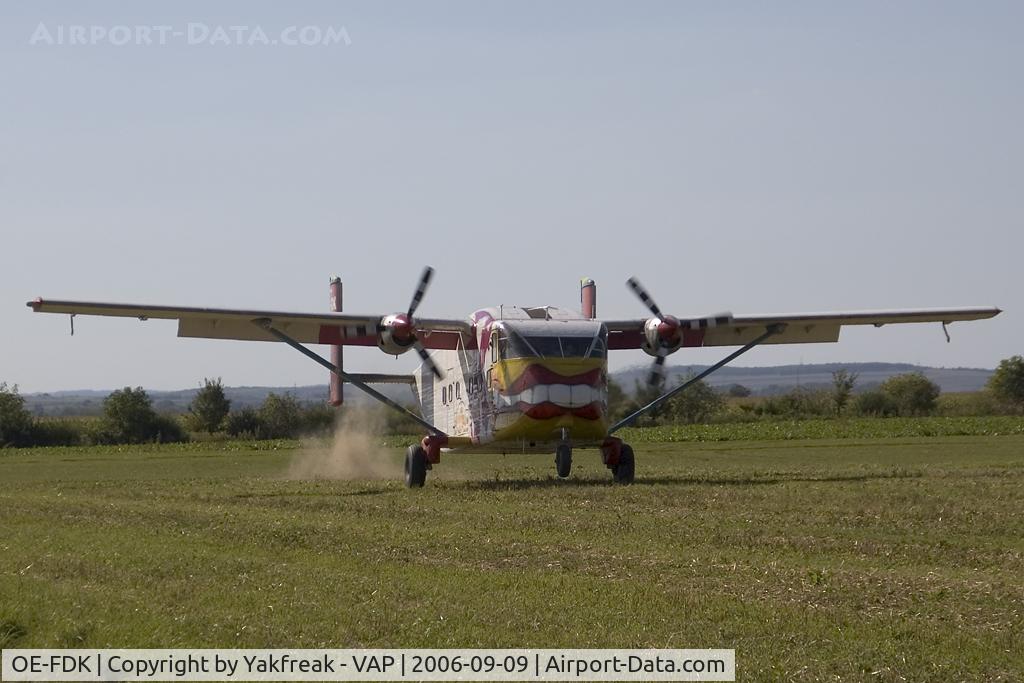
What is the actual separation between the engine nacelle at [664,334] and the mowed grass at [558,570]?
3.52 meters

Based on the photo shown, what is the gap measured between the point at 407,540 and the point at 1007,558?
7.06 meters

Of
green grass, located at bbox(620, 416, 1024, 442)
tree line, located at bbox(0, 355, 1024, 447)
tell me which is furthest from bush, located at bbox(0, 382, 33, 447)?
green grass, located at bbox(620, 416, 1024, 442)

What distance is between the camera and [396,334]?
27984mm

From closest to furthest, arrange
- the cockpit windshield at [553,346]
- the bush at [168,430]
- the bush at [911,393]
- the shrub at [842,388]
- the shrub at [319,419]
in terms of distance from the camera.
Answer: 1. the cockpit windshield at [553,346]
2. the shrub at [319,419]
3. the bush at [168,430]
4. the shrub at [842,388]
5. the bush at [911,393]

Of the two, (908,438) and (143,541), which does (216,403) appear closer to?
(908,438)

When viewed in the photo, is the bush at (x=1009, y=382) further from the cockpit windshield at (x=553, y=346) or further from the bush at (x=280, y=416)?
the cockpit windshield at (x=553, y=346)

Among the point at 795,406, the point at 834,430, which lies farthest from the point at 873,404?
the point at 834,430

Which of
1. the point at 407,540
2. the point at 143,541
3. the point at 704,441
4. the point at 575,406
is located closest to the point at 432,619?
the point at 407,540

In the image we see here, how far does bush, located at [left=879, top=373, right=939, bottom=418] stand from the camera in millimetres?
75625

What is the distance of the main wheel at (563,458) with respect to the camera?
89.1ft

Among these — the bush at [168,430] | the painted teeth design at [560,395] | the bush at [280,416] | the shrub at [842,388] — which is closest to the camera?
the painted teeth design at [560,395]
